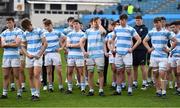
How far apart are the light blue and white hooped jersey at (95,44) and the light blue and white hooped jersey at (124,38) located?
0.46 meters

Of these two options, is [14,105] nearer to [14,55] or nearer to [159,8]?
[14,55]

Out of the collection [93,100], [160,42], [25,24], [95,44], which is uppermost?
[25,24]

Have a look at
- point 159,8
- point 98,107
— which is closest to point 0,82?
point 98,107

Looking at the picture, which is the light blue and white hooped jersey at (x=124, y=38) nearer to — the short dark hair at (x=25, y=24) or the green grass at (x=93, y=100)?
the green grass at (x=93, y=100)

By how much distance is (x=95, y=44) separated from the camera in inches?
561

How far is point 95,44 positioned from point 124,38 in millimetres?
809

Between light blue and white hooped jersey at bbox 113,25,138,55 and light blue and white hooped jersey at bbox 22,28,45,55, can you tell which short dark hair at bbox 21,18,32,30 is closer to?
light blue and white hooped jersey at bbox 22,28,45,55

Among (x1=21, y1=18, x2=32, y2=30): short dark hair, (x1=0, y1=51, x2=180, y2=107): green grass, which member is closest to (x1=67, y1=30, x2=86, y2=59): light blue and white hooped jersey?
(x1=0, y1=51, x2=180, y2=107): green grass

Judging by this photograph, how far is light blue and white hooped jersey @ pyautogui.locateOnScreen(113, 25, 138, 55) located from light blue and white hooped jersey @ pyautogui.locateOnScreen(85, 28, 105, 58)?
0.46 m

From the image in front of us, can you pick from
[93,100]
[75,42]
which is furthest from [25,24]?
[93,100]

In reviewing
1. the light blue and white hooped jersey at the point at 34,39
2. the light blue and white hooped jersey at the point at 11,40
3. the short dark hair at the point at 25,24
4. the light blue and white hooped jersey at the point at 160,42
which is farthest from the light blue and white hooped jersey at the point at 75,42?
the light blue and white hooped jersey at the point at 160,42

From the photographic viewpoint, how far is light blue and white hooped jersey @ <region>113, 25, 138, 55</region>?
14062 millimetres

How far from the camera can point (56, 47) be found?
15.2 m

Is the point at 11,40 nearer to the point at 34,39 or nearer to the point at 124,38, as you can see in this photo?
the point at 34,39
